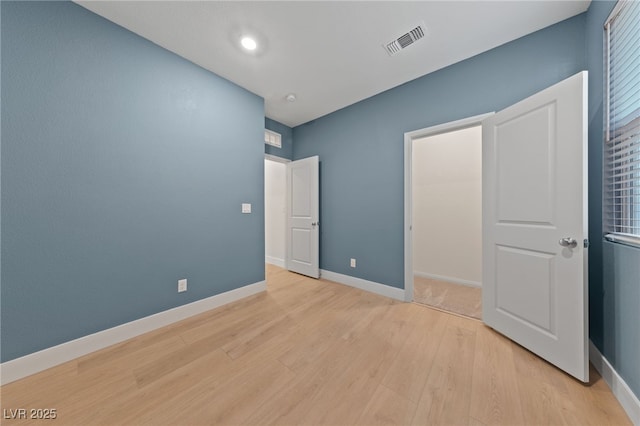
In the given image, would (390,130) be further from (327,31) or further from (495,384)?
(495,384)

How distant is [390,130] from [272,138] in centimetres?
192

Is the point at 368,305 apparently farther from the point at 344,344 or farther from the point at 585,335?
the point at 585,335

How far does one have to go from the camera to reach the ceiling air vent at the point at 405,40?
72.3 inches

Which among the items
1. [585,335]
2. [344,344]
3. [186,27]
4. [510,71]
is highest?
[186,27]

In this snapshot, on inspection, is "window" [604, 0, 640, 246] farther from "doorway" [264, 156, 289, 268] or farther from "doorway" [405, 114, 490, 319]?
"doorway" [264, 156, 289, 268]

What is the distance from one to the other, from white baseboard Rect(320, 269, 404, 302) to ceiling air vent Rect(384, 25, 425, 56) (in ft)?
8.64

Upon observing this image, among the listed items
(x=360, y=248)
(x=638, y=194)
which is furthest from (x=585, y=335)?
(x=360, y=248)

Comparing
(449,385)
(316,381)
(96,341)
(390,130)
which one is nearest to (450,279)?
(449,385)

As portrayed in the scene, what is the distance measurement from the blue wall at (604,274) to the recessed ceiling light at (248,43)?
2.62 m

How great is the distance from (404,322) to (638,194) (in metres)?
1.79

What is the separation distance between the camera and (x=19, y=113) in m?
1.42

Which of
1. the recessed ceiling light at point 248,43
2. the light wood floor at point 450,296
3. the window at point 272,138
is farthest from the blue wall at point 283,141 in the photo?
the light wood floor at point 450,296

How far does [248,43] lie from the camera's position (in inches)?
77.5

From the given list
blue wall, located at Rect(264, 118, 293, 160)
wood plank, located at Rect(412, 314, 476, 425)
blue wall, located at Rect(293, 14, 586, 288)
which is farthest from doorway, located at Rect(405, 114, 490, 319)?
blue wall, located at Rect(264, 118, 293, 160)
